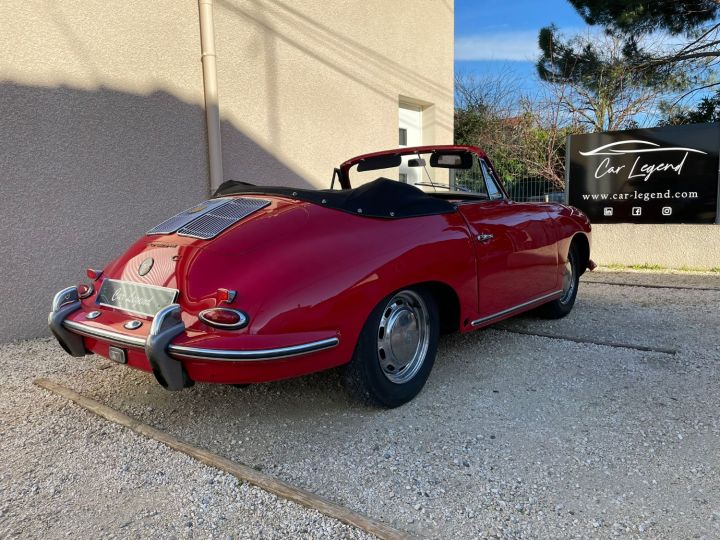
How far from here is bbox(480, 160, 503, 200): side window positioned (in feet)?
13.0

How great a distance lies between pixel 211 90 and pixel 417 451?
15.1ft

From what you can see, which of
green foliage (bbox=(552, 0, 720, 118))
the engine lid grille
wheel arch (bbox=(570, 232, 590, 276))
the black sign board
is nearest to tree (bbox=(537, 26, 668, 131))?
green foliage (bbox=(552, 0, 720, 118))

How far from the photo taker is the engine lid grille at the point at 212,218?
284cm

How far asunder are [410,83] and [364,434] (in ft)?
24.7

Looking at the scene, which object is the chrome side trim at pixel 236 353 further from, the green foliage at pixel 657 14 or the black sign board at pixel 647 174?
the green foliage at pixel 657 14

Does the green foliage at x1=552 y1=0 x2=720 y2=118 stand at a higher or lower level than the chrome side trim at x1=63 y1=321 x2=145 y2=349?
higher

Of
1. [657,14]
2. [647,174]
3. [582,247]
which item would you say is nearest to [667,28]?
[657,14]

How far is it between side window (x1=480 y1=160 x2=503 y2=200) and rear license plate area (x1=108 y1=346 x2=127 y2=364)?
270cm

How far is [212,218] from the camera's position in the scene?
2.97m

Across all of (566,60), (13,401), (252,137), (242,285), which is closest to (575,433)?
(242,285)

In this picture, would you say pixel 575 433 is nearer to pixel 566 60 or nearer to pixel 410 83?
pixel 410 83

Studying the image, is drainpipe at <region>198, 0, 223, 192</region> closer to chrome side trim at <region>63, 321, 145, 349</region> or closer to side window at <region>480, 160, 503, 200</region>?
side window at <region>480, 160, 503, 200</region>

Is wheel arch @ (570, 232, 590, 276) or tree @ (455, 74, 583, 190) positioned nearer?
wheel arch @ (570, 232, 590, 276)

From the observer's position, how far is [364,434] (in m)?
2.71
